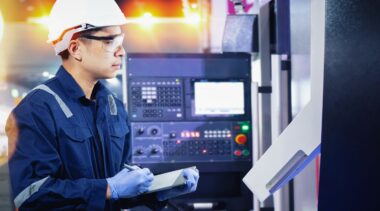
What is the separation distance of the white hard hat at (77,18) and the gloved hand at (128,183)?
0.59m

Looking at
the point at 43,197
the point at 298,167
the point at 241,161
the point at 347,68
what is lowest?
the point at 241,161

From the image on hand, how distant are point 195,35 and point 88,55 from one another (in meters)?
5.77

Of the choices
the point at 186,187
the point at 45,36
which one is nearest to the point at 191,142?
the point at 186,187

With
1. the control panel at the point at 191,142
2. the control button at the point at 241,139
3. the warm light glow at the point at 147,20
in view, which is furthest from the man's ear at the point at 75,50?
the warm light glow at the point at 147,20

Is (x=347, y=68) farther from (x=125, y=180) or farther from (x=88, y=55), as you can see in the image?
(x=88, y=55)

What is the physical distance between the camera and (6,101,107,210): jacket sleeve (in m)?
1.59

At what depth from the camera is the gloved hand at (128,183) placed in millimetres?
1664

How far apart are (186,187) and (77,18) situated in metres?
0.82

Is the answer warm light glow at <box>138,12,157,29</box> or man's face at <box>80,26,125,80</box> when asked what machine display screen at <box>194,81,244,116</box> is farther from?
warm light glow at <box>138,12,157,29</box>

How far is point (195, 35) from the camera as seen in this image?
295 inches

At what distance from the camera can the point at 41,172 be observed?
5.22ft

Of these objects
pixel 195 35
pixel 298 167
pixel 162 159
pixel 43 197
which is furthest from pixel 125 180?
pixel 195 35

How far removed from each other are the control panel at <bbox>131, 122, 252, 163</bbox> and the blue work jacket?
25.0 inches

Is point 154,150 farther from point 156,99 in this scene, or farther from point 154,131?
point 156,99
